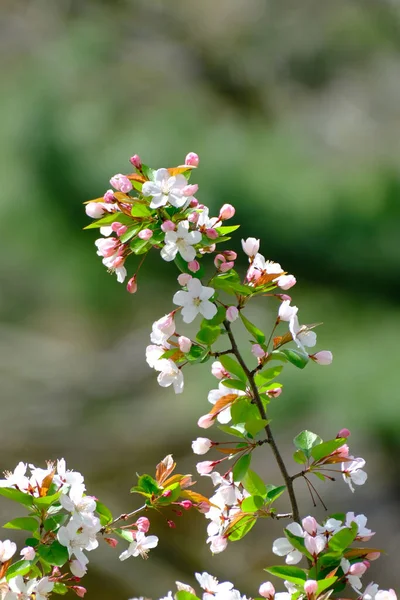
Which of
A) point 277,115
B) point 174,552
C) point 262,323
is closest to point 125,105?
point 277,115

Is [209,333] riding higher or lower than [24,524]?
higher

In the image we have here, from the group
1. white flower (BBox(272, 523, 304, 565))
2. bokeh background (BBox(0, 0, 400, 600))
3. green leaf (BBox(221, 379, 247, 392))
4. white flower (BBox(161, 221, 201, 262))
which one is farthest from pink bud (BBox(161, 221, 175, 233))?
bokeh background (BBox(0, 0, 400, 600))

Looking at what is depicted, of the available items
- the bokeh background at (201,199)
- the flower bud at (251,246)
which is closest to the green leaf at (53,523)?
the flower bud at (251,246)

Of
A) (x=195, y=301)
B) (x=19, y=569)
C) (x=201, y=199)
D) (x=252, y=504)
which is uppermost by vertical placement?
(x=201, y=199)

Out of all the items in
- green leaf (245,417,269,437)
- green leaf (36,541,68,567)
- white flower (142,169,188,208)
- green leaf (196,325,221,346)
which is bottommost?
green leaf (36,541,68,567)

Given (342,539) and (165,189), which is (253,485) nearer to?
(342,539)

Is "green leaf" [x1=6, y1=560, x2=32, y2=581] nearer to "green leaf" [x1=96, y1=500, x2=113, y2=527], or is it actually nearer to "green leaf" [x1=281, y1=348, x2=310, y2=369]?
"green leaf" [x1=96, y1=500, x2=113, y2=527]

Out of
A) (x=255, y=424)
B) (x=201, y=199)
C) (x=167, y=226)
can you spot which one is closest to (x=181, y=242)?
(x=167, y=226)
